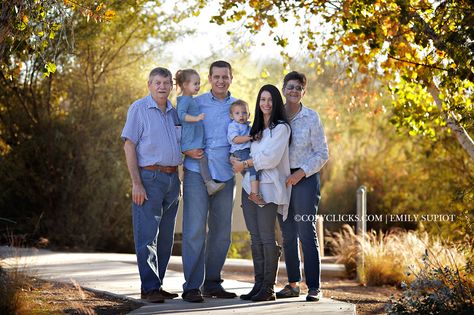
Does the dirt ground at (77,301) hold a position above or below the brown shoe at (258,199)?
below

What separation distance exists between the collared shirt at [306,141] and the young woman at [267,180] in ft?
0.37

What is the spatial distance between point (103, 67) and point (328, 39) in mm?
5993

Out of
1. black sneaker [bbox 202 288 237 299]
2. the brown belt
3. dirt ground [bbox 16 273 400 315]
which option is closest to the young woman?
black sneaker [bbox 202 288 237 299]

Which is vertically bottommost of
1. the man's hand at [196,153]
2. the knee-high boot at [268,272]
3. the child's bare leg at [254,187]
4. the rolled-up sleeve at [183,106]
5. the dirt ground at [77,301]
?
the dirt ground at [77,301]

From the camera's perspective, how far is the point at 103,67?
1425 centimetres

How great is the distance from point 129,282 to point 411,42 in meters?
3.57

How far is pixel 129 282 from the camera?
841 centimetres

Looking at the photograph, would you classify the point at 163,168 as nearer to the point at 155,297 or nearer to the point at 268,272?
the point at 155,297

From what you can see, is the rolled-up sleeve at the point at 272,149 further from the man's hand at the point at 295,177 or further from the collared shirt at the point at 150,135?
the collared shirt at the point at 150,135

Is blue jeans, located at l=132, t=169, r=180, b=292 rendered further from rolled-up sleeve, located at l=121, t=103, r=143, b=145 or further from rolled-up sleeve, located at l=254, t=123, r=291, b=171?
rolled-up sleeve, located at l=254, t=123, r=291, b=171

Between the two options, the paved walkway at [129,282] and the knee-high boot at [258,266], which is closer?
the paved walkway at [129,282]

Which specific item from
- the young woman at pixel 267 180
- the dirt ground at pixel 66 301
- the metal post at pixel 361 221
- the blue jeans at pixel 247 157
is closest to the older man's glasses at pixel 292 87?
the young woman at pixel 267 180

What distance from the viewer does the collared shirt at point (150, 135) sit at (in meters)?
6.73

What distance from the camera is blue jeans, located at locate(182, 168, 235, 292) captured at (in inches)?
267
